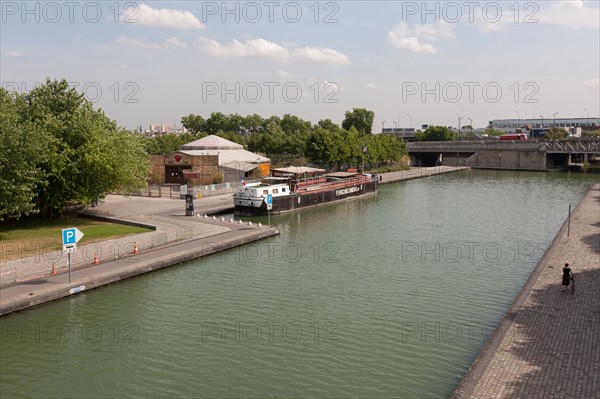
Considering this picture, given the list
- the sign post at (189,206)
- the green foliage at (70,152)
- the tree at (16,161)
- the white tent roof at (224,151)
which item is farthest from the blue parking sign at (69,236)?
the white tent roof at (224,151)

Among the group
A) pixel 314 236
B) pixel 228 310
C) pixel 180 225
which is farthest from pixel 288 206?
pixel 228 310

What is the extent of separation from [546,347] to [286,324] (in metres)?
10.7

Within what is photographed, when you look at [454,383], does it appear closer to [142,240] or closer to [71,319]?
[71,319]

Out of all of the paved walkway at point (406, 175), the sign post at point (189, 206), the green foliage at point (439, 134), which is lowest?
the sign post at point (189, 206)

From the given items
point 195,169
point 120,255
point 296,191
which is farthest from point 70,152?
point 195,169

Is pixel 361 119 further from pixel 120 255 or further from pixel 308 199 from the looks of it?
pixel 120 255

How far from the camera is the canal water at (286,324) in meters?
18.3

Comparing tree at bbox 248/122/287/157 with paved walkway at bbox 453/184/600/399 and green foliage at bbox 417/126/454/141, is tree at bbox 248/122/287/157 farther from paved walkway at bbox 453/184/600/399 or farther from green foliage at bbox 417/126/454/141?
paved walkway at bbox 453/184/600/399

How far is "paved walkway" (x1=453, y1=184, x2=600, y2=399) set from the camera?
1562cm

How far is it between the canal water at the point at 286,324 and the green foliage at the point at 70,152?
42.2ft

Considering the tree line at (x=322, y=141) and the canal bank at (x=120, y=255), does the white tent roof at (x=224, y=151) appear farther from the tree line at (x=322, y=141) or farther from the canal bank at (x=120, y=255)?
the canal bank at (x=120, y=255)

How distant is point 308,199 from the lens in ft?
192

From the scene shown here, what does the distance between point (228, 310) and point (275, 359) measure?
594 centimetres

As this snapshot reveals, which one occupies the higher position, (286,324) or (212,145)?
(212,145)
